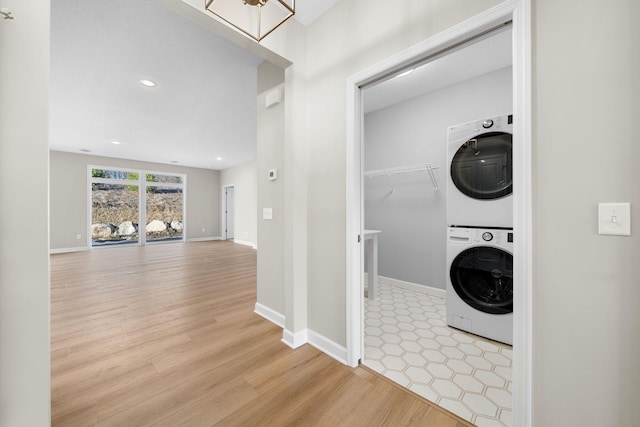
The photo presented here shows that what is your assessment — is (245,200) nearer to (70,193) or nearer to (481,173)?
(70,193)

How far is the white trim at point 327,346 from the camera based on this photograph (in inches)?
70.1

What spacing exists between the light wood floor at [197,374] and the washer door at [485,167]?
1625 mm

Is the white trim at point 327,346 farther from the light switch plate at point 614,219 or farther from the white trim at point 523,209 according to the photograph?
the light switch plate at point 614,219

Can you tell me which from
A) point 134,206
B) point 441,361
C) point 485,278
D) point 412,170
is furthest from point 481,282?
point 134,206

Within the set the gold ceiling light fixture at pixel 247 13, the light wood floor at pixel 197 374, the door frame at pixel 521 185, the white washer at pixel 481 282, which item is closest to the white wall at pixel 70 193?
the light wood floor at pixel 197 374

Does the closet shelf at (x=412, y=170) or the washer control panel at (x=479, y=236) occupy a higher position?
the closet shelf at (x=412, y=170)

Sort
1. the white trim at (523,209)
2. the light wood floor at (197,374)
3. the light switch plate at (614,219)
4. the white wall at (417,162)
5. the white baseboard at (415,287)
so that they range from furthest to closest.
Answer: the white baseboard at (415,287) → the white wall at (417,162) → the light wood floor at (197,374) → the white trim at (523,209) → the light switch plate at (614,219)

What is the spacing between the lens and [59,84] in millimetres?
3076

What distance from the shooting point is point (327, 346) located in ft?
6.19

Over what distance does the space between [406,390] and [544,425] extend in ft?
2.14

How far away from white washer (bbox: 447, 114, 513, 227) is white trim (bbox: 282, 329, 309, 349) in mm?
1624

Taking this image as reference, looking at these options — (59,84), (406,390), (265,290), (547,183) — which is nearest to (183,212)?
(59,84)

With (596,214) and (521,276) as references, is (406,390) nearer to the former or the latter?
(521,276)

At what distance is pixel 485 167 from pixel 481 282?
38.3 inches
